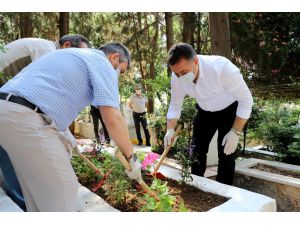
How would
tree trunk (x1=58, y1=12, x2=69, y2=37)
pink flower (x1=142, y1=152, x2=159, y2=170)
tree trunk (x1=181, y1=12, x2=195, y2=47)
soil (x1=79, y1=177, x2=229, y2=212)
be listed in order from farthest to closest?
tree trunk (x1=181, y1=12, x2=195, y2=47) < tree trunk (x1=58, y1=12, x2=69, y2=37) < pink flower (x1=142, y1=152, x2=159, y2=170) < soil (x1=79, y1=177, x2=229, y2=212)

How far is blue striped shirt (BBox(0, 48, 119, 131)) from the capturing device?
1.95 m

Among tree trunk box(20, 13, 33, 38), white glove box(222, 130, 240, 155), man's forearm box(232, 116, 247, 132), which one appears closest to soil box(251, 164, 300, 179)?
white glove box(222, 130, 240, 155)

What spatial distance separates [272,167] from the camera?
185 inches

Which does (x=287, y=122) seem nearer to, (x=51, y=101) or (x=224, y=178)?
(x=224, y=178)

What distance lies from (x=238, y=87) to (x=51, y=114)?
1.94m

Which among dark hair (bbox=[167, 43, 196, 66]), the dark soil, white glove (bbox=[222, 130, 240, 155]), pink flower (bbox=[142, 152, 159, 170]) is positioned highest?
dark hair (bbox=[167, 43, 196, 66])

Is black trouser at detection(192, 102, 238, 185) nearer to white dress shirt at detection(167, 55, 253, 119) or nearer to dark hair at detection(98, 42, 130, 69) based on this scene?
white dress shirt at detection(167, 55, 253, 119)

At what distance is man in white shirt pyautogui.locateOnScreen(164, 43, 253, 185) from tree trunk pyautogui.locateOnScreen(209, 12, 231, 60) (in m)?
2.95

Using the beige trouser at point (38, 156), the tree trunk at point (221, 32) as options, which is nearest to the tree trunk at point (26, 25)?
the tree trunk at point (221, 32)

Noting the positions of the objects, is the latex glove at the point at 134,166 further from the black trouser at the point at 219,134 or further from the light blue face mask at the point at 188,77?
the black trouser at the point at 219,134

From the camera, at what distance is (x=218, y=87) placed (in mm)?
3438

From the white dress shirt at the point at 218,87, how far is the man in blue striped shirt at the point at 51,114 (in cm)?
153

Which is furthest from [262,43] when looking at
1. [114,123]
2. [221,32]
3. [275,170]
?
[114,123]

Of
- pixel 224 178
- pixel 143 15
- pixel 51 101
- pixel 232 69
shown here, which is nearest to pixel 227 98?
pixel 232 69
